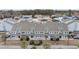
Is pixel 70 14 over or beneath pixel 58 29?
over

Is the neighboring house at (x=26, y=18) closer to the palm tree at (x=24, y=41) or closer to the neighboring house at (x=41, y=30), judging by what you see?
the neighboring house at (x=41, y=30)

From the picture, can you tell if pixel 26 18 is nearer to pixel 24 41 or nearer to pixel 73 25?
pixel 24 41

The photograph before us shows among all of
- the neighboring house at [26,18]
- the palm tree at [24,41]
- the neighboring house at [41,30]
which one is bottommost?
the palm tree at [24,41]

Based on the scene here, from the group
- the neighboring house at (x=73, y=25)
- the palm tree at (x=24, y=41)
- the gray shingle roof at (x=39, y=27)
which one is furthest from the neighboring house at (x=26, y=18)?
the neighboring house at (x=73, y=25)

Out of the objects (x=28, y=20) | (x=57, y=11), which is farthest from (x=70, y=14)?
(x=28, y=20)

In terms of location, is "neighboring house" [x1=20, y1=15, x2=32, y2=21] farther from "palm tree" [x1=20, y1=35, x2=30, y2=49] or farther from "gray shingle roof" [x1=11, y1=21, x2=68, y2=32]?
"palm tree" [x1=20, y1=35, x2=30, y2=49]

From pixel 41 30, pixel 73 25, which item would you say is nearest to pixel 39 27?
pixel 41 30
